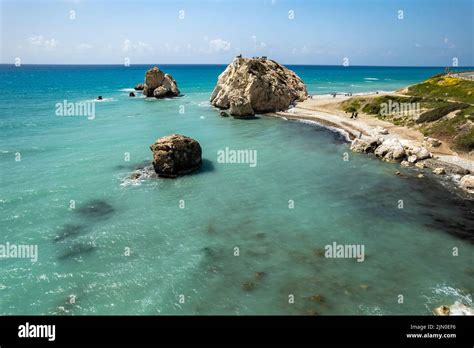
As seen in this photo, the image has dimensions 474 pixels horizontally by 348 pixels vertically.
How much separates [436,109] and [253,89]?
39.2 m

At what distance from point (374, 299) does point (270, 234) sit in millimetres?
9825

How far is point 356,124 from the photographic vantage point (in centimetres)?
6619

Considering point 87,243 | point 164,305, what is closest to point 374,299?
point 164,305

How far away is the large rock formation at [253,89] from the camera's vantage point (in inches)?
3152

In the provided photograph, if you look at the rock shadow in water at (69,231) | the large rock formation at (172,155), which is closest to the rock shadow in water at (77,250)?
the rock shadow in water at (69,231)

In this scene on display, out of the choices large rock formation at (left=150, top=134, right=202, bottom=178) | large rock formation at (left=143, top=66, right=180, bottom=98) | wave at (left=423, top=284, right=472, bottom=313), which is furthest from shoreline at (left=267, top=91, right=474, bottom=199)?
large rock formation at (left=143, top=66, right=180, bottom=98)

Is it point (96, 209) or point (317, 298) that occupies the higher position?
point (96, 209)

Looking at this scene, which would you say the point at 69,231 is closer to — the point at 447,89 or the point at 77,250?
the point at 77,250

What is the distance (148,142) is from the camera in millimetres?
56094

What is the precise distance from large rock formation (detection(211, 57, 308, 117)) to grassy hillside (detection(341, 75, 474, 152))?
637 inches

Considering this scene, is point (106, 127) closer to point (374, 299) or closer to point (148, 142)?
point (148, 142)

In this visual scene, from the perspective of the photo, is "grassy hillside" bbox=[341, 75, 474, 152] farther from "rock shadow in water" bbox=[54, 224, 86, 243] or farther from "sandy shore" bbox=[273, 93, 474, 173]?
"rock shadow in water" bbox=[54, 224, 86, 243]

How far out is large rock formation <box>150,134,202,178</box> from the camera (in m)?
39.8

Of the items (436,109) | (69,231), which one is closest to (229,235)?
(69,231)
